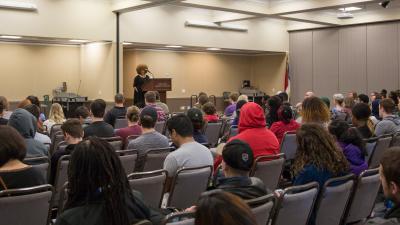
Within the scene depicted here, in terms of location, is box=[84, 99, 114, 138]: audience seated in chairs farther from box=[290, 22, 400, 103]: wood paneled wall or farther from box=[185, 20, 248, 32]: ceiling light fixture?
box=[290, 22, 400, 103]: wood paneled wall

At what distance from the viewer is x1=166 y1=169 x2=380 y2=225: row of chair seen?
254 cm

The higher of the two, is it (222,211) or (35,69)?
(35,69)

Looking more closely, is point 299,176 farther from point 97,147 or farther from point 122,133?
point 122,133

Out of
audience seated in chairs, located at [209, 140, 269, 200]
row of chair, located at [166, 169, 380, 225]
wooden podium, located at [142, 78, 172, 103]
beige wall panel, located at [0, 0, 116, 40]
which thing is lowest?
row of chair, located at [166, 169, 380, 225]

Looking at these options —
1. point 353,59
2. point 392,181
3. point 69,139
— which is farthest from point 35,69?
point 392,181

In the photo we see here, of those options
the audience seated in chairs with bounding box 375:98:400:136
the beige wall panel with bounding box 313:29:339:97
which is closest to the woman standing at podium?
the audience seated in chairs with bounding box 375:98:400:136

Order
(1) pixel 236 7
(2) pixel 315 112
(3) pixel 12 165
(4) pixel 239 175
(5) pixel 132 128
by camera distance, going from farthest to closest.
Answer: (1) pixel 236 7, (5) pixel 132 128, (2) pixel 315 112, (3) pixel 12 165, (4) pixel 239 175

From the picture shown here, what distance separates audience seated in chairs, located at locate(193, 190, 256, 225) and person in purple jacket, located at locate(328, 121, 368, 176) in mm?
2780

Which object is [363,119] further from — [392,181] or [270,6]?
[270,6]

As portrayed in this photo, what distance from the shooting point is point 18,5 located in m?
10.4

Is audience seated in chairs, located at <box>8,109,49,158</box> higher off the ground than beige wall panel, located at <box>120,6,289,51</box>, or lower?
lower

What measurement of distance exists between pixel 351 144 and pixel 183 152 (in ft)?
4.75

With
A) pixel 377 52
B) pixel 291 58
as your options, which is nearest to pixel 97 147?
pixel 377 52

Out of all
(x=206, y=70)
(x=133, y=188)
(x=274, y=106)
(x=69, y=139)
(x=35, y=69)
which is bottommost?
(x=133, y=188)
